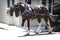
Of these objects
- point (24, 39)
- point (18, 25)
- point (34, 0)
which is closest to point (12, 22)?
point (18, 25)

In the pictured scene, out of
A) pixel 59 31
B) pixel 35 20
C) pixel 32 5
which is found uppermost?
pixel 32 5

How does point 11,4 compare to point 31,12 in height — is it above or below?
above

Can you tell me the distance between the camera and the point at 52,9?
7918mm

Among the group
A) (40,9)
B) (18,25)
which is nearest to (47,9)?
(40,9)

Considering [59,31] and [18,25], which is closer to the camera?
[59,31]

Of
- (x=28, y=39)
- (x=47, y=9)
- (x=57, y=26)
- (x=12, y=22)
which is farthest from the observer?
(x=12, y=22)

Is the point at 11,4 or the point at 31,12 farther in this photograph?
the point at 11,4

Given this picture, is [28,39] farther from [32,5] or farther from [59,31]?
[59,31]

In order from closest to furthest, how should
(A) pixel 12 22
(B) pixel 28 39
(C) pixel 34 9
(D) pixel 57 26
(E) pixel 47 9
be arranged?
(B) pixel 28 39, (C) pixel 34 9, (E) pixel 47 9, (D) pixel 57 26, (A) pixel 12 22

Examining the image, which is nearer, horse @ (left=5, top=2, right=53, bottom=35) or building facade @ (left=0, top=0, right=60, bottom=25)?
horse @ (left=5, top=2, right=53, bottom=35)

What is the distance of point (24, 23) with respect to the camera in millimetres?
7191

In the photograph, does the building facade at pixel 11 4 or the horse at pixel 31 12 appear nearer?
the horse at pixel 31 12

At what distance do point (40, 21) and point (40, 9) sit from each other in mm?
477

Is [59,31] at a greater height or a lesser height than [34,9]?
lesser
